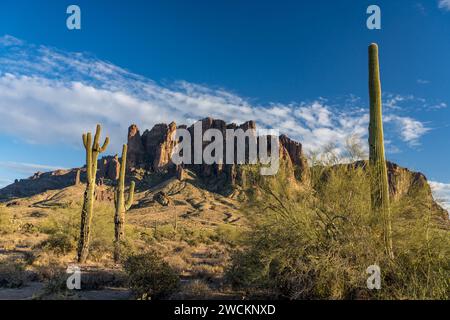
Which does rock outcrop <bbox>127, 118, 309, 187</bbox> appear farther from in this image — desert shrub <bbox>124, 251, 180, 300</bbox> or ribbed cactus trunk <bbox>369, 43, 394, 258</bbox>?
desert shrub <bbox>124, 251, 180, 300</bbox>

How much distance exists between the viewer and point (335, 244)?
7453 mm

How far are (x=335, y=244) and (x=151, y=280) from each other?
465 centimetres

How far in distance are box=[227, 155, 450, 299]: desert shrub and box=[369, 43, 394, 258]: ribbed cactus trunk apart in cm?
20

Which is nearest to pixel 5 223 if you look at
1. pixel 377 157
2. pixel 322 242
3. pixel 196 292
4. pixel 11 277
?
pixel 11 277

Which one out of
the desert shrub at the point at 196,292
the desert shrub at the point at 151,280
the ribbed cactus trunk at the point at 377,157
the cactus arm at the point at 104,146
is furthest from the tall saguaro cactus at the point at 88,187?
the ribbed cactus trunk at the point at 377,157

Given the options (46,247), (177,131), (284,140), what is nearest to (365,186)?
(46,247)

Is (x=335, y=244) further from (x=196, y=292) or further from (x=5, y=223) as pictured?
(x=5, y=223)

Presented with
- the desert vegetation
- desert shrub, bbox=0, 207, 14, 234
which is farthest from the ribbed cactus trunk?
desert shrub, bbox=0, 207, 14, 234

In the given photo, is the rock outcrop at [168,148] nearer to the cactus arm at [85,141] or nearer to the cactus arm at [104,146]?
the cactus arm at [104,146]

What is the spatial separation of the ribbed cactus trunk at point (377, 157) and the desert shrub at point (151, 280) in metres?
5.27

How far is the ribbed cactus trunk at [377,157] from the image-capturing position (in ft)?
26.3

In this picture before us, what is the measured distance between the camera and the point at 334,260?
24.2ft

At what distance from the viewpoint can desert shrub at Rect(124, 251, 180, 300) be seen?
9031 millimetres
